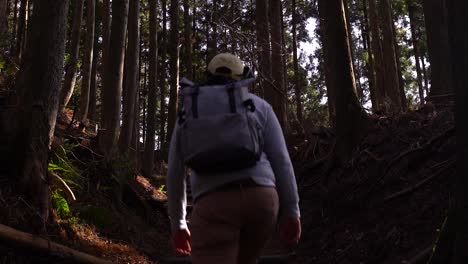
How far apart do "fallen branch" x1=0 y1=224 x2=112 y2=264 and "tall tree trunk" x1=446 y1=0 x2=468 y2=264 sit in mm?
3886

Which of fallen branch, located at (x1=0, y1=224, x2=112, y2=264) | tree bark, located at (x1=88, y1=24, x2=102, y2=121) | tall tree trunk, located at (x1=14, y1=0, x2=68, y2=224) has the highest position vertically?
tree bark, located at (x1=88, y1=24, x2=102, y2=121)

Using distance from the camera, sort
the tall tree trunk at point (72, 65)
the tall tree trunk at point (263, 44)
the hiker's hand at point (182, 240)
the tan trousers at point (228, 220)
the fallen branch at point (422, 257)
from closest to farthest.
Answer: the tan trousers at point (228, 220)
the hiker's hand at point (182, 240)
the fallen branch at point (422, 257)
the tall tree trunk at point (263, 44)
the tall tree trunk at point (72, 65)

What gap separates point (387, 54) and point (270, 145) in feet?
52.0

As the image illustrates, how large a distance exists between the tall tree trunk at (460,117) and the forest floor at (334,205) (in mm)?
1405

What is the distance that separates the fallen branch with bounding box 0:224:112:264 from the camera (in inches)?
197

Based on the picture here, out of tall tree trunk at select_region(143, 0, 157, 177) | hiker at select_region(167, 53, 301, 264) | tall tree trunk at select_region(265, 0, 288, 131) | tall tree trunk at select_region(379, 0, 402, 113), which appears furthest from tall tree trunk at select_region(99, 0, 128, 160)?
hiker at select_region(167, 53, 301, 264)

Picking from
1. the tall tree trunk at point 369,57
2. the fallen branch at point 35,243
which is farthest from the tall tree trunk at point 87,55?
the tall tree trunk at point 369,57

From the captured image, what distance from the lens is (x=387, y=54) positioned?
1753 cm

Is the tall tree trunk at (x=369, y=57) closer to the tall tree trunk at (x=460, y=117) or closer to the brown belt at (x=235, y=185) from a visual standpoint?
the tall tree trunk at (x=460, y=117)

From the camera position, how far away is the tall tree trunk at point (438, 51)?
1057 centimetres

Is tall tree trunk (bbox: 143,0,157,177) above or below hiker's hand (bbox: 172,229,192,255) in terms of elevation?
above

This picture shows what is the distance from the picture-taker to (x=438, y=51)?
37.0 feet

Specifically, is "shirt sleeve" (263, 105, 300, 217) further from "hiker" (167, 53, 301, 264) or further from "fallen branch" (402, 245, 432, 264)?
"fallen branch" (402, 245, 432, 264)

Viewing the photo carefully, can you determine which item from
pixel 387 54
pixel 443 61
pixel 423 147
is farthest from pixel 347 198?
pixel 387 54
